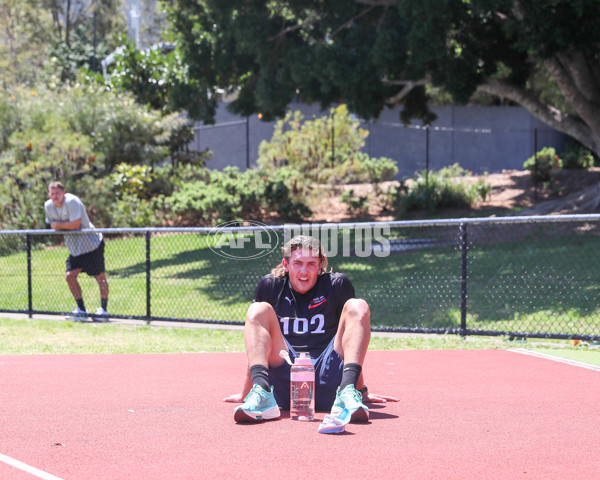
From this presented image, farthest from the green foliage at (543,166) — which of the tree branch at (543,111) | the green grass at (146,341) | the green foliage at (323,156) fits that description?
the green grass at (146,341)

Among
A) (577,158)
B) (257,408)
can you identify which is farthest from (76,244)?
(577,158)

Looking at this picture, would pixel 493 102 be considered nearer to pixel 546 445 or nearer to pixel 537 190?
pixel 537 190

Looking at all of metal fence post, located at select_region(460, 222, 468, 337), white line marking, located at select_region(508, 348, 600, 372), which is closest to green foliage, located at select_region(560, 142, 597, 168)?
metal fence post, located at select_region(460, 222, 468, 337)

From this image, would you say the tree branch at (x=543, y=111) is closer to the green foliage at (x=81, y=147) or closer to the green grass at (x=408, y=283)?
the green grass at (x=408, y=283)

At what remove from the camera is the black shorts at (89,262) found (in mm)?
11531

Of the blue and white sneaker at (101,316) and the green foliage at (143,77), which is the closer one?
the blue and white sneaker at (101,316)

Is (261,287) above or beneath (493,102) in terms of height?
beneath

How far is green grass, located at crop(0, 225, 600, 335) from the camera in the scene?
36.9ft

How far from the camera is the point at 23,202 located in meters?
19.1

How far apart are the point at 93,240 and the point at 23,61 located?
4412 cm

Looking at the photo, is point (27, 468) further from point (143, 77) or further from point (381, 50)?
point (143, 77)

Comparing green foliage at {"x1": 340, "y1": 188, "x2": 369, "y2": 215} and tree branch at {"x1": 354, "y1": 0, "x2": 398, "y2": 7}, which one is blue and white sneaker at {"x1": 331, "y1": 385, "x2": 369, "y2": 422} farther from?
green foliage at {"x1": 340, "y1": 188, "x2": 369, "y2": 215}

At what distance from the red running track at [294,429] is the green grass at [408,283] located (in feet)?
11.5

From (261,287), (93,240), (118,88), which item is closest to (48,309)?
(93,240)
